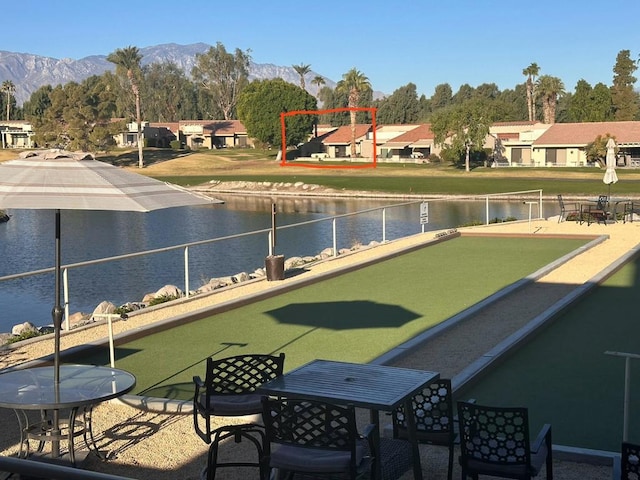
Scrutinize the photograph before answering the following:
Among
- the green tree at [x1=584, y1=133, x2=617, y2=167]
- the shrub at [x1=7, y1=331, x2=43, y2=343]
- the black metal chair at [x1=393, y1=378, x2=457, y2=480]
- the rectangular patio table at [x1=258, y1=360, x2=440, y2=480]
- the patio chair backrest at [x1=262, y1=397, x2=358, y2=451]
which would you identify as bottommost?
the shrub at [x1=7, y1=331, x2=43, y2=343]

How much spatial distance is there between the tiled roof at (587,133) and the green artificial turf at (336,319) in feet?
186

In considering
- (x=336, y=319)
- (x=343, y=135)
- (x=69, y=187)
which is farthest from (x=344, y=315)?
(x=343, y=135)

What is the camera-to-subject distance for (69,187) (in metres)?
6.58

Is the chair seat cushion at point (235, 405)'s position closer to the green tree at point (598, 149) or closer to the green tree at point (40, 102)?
the green tree at point (598, 149)

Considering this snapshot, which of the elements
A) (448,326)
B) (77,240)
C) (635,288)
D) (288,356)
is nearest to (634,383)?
(448,326)

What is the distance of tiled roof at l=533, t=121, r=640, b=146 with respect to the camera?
72000 millimetres

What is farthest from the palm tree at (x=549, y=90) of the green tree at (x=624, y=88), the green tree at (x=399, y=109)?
the green tree at (x=399, y=109)

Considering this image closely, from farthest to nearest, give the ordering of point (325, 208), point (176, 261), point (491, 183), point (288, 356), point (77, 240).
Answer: point (491, 183) < point (325, 208) < point (77, 240) < point (176, 261) < point (288, 356)

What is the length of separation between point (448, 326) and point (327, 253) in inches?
443

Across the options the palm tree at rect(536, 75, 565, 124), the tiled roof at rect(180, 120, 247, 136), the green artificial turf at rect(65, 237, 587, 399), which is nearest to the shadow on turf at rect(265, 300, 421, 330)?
the green artificial turf at rect(65, 237, 587, 399)

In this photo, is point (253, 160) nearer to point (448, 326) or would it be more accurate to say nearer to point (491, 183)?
point (491, 183)

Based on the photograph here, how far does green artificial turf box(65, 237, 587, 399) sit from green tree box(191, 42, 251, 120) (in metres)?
108

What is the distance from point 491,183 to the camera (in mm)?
60906

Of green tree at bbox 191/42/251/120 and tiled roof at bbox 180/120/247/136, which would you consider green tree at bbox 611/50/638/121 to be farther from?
green tree at bbox 191/42/251/120
